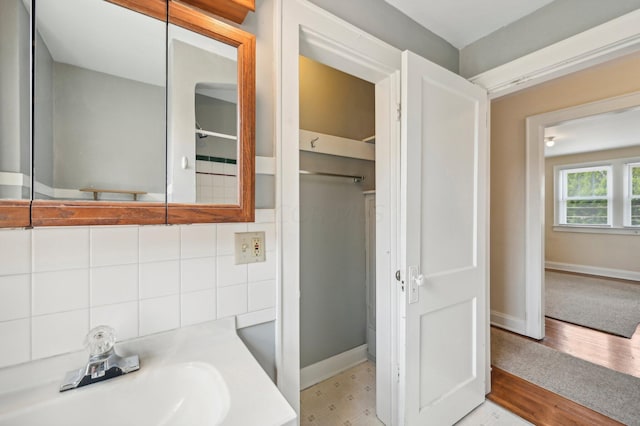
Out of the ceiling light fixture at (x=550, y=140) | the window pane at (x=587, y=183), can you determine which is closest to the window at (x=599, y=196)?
the window pane at (x=587, y=183)

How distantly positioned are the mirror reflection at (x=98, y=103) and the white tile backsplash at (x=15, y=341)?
38 centimetres

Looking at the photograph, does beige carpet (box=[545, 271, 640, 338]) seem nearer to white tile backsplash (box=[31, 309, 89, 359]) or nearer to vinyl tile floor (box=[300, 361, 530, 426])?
vinyl tile floor (box=[300, 361, 530, 426])

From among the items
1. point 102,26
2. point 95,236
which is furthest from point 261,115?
point 95,236

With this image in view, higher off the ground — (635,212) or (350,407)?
(635,212)

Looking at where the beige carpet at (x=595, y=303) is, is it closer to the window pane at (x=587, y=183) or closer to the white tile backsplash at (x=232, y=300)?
the window pane at (x=587, y=183)

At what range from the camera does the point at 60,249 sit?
74 cm

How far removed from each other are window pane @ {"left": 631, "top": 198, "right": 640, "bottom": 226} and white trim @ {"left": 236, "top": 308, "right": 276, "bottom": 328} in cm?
679

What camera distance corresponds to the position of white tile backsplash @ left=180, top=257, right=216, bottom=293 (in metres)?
0.91

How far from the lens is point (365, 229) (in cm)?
221

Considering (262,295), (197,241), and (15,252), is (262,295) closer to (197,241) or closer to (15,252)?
(197,241)

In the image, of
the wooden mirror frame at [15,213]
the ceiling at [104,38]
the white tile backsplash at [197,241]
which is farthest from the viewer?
the white tile backsplash at [197,241]

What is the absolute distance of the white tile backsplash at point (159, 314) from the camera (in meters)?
0.85

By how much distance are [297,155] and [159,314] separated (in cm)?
76

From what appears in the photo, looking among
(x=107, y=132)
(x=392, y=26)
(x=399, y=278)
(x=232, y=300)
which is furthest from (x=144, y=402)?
(x=392, y=26)
